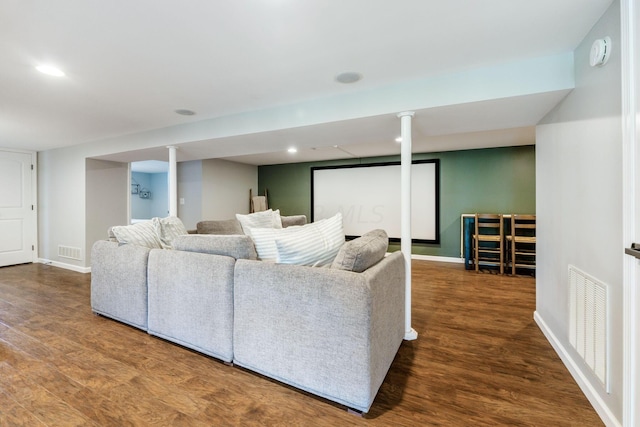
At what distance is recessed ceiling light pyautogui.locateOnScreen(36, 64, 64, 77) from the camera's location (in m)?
2.21

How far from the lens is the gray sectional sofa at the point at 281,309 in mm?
1591

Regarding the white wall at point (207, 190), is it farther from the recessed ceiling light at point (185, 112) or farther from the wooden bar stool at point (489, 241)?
the wooden bar stool at point (489, 241)

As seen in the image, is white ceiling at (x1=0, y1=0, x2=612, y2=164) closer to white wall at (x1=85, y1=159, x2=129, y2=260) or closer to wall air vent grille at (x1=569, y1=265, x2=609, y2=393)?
wall air vent grille at (x1=569, y1=265, x2=609, y2=393)

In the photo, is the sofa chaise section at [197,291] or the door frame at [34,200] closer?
the sofa chaise section at [197,291]

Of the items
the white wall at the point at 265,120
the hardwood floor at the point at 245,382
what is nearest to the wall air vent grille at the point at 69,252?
the white wall at the point at 265,120

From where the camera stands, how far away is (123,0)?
1.50 meters

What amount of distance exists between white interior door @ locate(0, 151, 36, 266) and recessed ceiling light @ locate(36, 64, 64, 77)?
4444mm

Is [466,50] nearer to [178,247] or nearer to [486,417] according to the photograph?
[486,417]

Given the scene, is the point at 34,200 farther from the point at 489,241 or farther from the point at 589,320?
the point at 489,241

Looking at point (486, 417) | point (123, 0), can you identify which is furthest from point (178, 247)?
point (486, 417)

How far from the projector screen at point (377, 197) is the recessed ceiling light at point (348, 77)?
3.76m

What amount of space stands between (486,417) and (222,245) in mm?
1918

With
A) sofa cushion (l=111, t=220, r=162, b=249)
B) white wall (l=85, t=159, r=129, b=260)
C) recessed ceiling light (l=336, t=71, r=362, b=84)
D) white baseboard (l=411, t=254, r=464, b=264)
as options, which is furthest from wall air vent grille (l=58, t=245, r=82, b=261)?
white baseboard (l=411, t=254, r=464, b=264)

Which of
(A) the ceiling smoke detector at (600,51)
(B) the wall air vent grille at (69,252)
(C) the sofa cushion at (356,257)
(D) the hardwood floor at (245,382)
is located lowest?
(D) the hardwood floor at (245,382)
